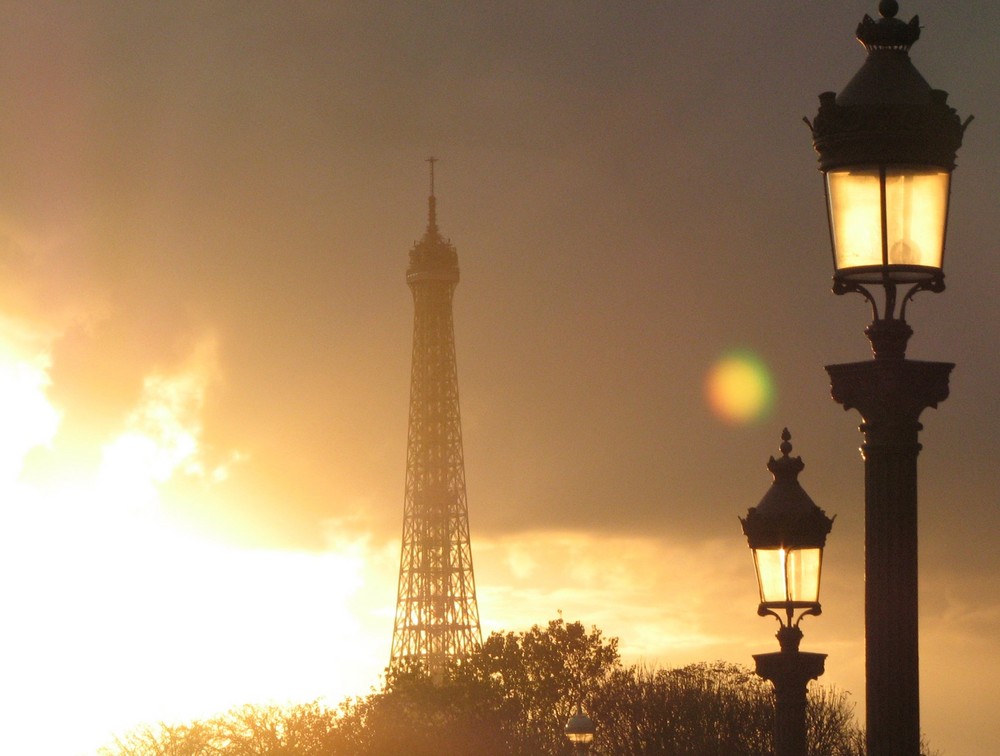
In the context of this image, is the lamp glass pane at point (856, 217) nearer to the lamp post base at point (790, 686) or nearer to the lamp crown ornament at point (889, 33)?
the lamp crown ornament at point (889, 33)

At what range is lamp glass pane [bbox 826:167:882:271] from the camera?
1542 centimetres

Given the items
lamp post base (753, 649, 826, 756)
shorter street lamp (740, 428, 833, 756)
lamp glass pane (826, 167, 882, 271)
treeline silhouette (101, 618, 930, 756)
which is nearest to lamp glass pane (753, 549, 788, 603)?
shorter street lamp (740, 428, 833, 756)

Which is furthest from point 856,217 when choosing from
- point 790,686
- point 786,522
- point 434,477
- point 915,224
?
point 434,477

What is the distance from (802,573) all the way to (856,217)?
30.5ft

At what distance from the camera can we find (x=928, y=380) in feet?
52.2

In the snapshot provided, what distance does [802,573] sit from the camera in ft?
79.5

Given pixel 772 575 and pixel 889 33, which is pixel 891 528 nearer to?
pixel 889 33

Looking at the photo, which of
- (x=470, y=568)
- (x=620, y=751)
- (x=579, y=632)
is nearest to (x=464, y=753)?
(x=620, y=751)

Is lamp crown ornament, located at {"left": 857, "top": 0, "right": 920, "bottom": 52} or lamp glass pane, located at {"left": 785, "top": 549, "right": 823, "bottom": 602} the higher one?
lamp crown ornament, located at {"left": 857, "top": 0, "right": 920, "bottom": 52}

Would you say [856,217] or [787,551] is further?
A: [787,551]

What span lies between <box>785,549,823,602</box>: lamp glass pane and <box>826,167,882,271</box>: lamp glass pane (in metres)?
8.91

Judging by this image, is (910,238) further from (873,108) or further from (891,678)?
(891,678)

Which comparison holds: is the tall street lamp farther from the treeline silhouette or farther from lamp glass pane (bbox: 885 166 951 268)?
the treeline silhouette

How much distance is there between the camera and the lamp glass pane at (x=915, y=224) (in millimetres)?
15359
